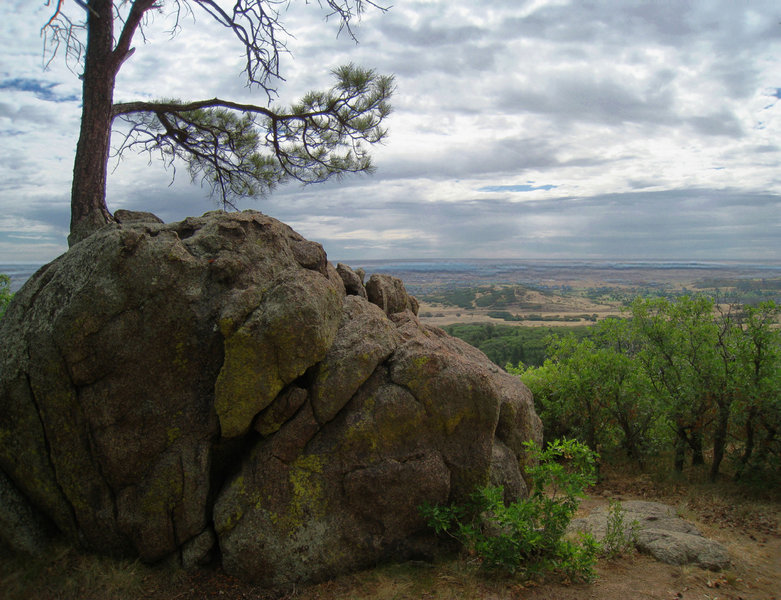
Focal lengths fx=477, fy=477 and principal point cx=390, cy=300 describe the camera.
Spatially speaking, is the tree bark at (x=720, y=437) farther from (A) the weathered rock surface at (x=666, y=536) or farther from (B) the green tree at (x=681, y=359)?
(A) the weathered rock surface at (x=666, y=536)

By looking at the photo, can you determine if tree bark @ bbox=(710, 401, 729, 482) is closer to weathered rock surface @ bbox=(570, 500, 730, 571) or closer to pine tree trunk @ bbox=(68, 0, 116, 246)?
weathered rock surface @ bbox=(570, 500, 730, 571)

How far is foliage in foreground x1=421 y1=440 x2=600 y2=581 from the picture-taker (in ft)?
21.7

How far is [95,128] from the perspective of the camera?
10250mm

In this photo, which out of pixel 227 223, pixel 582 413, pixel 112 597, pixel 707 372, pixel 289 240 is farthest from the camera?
pixel 582 413

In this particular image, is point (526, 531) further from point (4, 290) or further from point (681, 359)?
point (4, 290)

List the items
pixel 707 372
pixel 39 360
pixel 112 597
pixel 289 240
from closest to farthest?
pixel 112 597
pixel 39 360
pixel 289 240
pixel 707 372

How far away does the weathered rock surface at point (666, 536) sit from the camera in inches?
294

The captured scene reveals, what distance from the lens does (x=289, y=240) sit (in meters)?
8.82

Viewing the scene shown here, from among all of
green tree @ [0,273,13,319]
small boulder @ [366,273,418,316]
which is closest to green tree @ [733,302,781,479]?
small boulder @ [366,273,418,316]

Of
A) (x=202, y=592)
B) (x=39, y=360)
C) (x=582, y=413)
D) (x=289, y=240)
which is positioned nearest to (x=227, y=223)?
(x=289, y=240)

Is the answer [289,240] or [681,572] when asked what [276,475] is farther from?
[681,572]

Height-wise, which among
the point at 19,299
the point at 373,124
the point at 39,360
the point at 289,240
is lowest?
the point at 39,360

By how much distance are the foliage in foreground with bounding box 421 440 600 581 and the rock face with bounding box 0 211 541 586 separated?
1.19 ft

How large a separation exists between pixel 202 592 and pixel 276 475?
5.66ft
